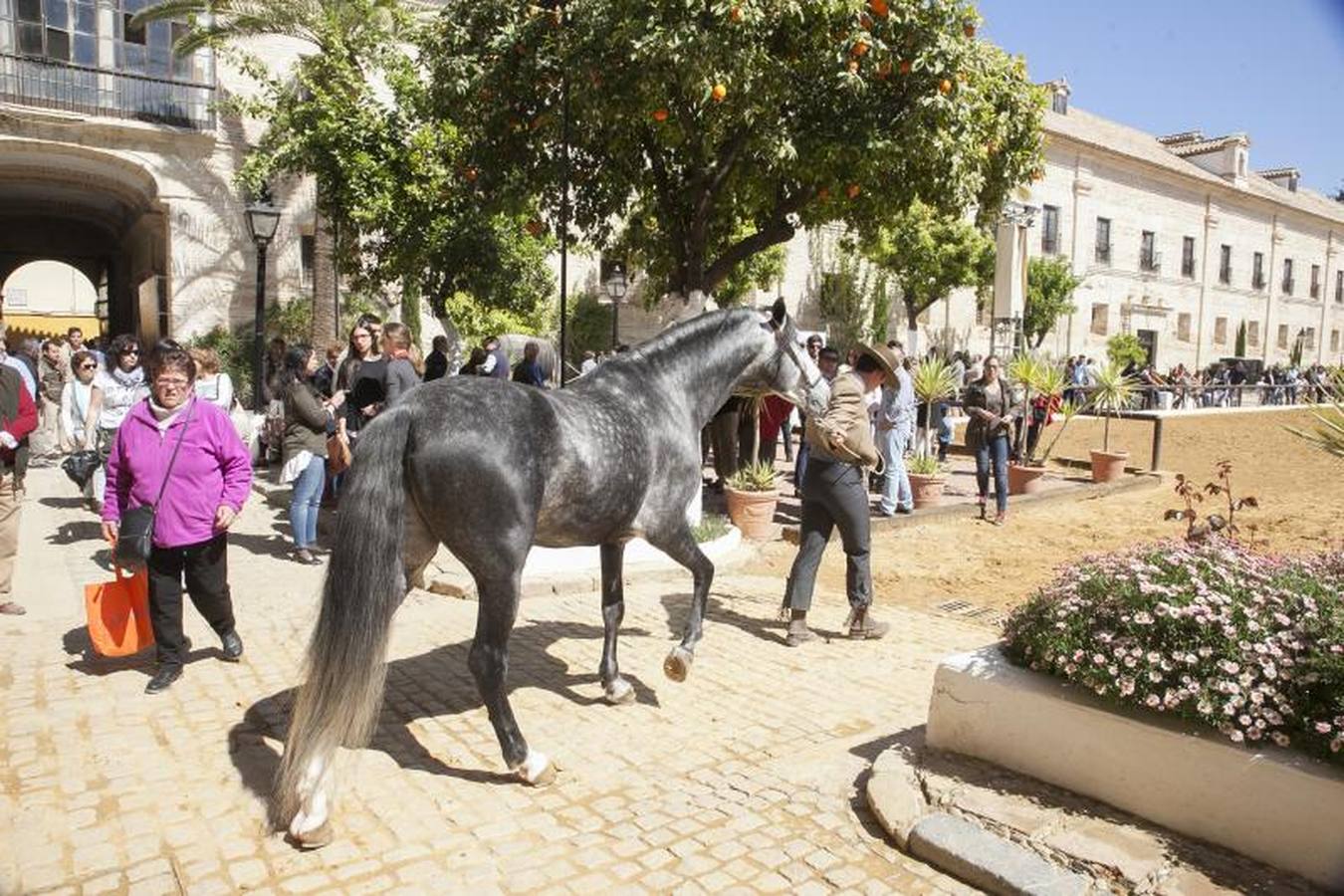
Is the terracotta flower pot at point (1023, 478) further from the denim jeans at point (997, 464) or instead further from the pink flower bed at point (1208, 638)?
the pink flower bed at point (1208, 638)

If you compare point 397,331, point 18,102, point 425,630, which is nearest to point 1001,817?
point 425,630

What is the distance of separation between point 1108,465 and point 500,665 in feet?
39.9

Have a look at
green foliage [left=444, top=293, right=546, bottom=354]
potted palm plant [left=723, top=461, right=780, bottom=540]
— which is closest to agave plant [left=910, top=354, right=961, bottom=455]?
potted palm plant [left=723, top=461, right=780, bottom=540]

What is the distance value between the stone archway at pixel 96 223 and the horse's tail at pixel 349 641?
15.8m

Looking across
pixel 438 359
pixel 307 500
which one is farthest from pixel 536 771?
pixel 438 359

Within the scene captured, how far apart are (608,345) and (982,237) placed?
12.6 metres

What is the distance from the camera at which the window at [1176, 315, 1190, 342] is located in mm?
41938

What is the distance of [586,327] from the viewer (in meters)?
26.1

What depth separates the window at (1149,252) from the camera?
3934cm

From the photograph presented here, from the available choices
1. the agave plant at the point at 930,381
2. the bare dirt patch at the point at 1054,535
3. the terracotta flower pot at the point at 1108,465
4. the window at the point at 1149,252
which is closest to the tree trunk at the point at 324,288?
A: the agave plant at the point at 930,381

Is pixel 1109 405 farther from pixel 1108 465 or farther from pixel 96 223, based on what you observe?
pixel 96 223

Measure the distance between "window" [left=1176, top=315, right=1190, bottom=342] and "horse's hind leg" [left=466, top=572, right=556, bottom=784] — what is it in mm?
45478

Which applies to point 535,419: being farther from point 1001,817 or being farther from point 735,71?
point 735,71

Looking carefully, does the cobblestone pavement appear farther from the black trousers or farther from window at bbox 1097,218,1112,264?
window at bbox 1097,218,1112,264
